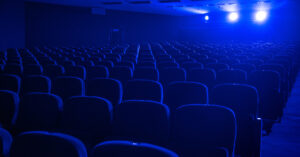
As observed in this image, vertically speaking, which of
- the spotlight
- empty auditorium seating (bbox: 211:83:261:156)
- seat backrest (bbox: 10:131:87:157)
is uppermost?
the spotlight

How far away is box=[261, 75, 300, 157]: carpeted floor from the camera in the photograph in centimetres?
370

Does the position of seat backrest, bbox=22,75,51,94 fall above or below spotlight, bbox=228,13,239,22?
below

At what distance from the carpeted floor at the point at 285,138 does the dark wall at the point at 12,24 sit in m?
14.8

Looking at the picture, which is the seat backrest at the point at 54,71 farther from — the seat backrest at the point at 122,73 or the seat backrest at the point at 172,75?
the seat backrest at the point at 172,75

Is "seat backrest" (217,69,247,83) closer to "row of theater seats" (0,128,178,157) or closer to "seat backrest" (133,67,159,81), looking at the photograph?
"seat backrest" (133,67,159,81)

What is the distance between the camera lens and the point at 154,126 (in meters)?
2.67

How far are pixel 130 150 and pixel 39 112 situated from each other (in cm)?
176

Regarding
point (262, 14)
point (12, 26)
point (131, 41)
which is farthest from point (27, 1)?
point (262, 14)

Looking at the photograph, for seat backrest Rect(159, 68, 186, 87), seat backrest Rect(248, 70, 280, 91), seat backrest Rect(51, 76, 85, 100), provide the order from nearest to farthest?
seat backrest Rect(51, 76, 85, 100)
seat backrest Rect(248, 70, 280, 91)
seat backrest Rect(159, 68, 186, 87)

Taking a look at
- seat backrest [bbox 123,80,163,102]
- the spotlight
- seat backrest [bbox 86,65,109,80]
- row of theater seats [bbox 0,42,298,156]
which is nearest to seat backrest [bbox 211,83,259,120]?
row of theater seats [bbox 0,42,298,156]

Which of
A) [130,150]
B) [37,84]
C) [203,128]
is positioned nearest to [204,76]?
[37,84]

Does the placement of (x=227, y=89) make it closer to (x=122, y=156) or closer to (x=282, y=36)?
(x=122, y=156)

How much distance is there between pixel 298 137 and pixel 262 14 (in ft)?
88.9

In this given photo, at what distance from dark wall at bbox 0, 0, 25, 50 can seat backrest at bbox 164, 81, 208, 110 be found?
1433 centimetres
